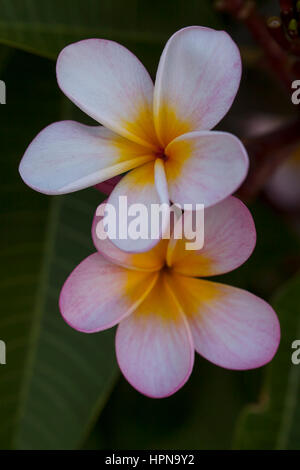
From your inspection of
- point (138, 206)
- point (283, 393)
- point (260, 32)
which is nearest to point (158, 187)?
point (138, 206)

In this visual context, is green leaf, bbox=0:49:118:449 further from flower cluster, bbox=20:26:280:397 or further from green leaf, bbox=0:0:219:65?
flower cluster, bbox=20:26:280:397

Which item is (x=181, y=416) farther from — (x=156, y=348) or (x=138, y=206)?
(x=138, y=206)

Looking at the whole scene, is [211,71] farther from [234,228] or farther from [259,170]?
[259,170]

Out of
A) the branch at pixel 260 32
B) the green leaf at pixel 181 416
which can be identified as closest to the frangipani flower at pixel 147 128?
the branch at pixel 260 32

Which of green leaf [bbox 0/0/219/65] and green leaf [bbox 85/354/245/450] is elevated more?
green leaf [bbox 0/0/219/65]

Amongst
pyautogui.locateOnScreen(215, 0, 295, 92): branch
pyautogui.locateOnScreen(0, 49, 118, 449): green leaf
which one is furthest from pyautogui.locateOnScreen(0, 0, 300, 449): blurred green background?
pyautogui.locateOnScreen(215, 0, 295, 92): branch

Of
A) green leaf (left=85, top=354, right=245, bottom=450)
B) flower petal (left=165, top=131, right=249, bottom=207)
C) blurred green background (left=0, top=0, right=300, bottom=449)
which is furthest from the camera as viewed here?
green leaf (left=85, top=354, right=245, bottom=450)
